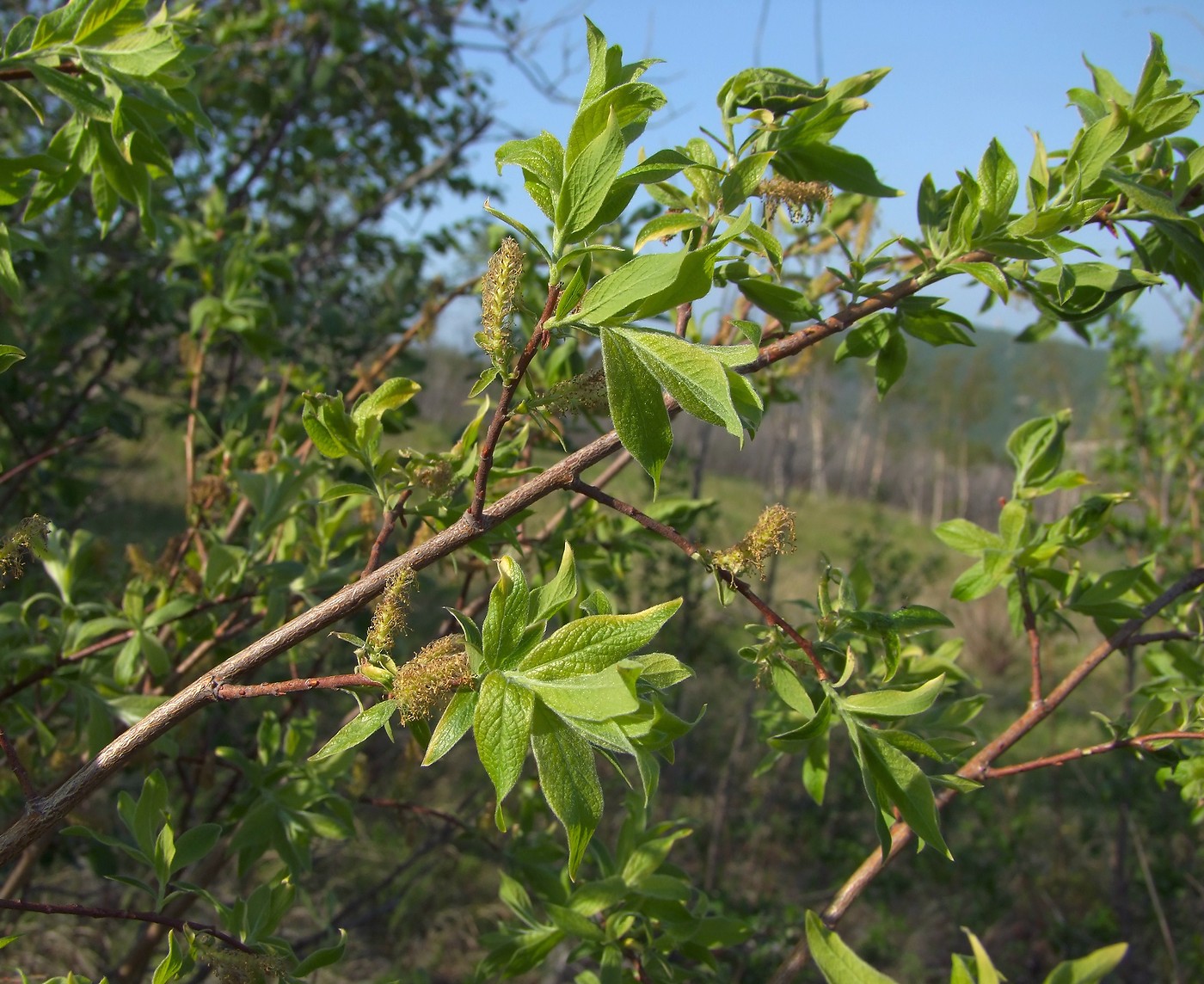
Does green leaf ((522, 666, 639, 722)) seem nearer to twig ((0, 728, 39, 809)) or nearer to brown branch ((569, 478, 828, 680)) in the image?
brown branch ((569, 478, 828, 680))

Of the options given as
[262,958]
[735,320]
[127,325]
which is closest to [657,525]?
[735,320]

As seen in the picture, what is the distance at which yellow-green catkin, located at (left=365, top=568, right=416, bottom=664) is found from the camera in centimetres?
71

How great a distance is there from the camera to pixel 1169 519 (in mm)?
3973

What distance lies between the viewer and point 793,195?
94 centimetres

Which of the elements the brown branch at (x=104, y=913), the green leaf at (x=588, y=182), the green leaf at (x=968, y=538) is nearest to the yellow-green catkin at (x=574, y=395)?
the green leaf at (x=588, y=182)

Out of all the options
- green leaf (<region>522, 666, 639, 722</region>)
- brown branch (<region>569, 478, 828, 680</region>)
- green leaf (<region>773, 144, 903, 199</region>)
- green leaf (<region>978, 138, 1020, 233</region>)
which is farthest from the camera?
green leaf (<region>773, 144, 903, 199</region>)

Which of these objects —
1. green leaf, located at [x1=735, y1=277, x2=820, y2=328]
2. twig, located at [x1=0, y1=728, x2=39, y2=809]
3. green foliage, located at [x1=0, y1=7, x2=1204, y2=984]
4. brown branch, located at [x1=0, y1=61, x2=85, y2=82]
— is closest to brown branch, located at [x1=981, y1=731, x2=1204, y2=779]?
green foliage, located at [x1=0, y1=7, x2=1204, y2=984]

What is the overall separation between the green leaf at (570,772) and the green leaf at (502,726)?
0.02 metres

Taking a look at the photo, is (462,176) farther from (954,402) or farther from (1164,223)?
(954,402)

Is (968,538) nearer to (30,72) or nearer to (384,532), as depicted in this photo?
(384,532)

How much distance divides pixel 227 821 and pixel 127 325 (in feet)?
5.07

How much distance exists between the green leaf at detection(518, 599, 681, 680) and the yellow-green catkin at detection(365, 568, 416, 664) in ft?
0.44

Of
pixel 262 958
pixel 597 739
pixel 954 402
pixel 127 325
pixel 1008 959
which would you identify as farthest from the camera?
pixel 954 402

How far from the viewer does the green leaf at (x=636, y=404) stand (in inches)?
25.7
